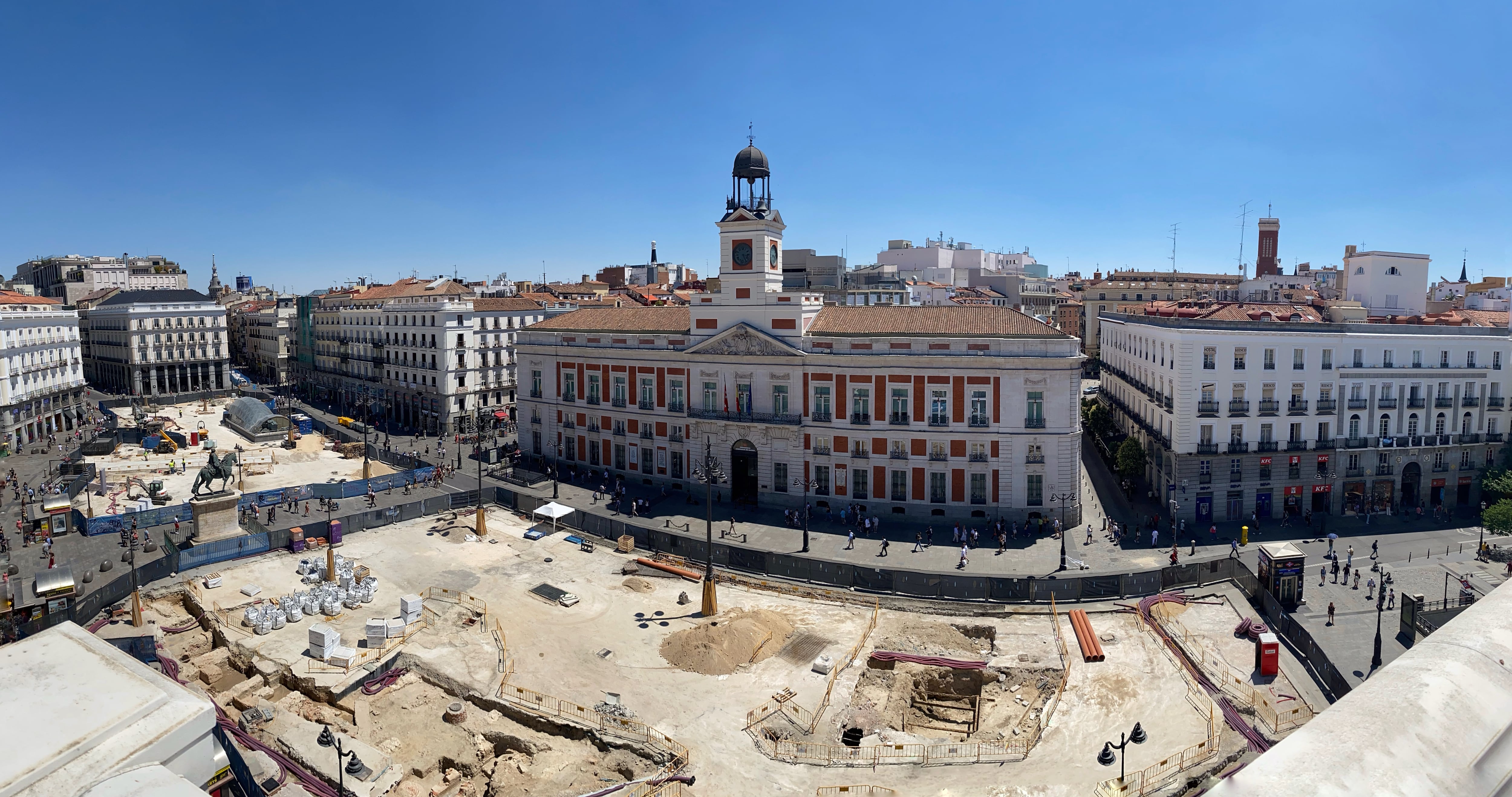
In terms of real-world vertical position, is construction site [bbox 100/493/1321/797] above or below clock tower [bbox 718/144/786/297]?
below

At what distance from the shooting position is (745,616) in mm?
35969

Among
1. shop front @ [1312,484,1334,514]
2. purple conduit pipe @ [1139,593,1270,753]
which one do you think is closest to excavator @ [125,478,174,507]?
purple conduit pipe @ [1139,593,1270,753]

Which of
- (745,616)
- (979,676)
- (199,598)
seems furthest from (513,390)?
(979,676)

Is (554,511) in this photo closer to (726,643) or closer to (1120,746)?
(726,643)

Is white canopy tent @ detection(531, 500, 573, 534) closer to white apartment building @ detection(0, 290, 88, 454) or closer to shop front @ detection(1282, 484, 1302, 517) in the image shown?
shop front @ detection(1282, 484, 1302, 517)

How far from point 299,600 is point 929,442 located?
112 ft

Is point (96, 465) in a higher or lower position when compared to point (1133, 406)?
lower

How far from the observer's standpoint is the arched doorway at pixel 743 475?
5647cm

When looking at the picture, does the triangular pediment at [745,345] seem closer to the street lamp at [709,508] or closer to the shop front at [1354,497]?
the street lamp at [709,508]

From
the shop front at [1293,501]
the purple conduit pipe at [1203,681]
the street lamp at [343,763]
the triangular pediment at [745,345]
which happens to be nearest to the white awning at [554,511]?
the triangular pediment at [745,345]

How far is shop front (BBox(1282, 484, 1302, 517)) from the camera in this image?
50531mm

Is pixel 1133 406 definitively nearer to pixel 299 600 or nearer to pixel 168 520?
pixel 299 600

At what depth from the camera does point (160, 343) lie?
11150cm

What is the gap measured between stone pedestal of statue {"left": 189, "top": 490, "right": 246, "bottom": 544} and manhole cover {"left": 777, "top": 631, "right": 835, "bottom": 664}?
106ft
